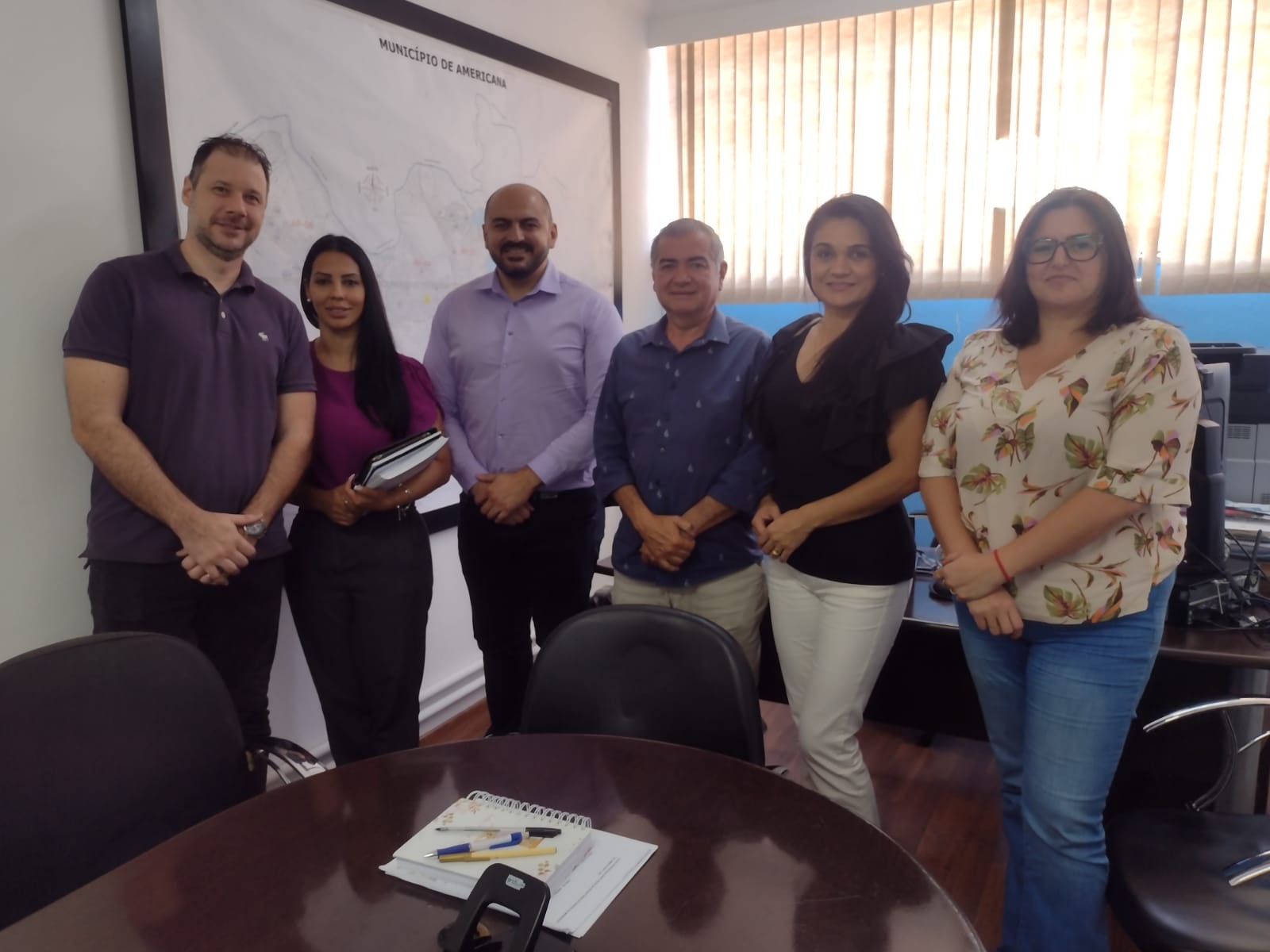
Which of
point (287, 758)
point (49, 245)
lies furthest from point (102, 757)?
point (49, 245)

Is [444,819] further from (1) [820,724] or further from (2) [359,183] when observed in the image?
(2) [359,183]

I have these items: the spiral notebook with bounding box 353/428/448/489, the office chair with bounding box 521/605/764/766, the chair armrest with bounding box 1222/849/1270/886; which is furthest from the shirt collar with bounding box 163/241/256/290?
the chair armrest with bounding box 1222/849/1270/886

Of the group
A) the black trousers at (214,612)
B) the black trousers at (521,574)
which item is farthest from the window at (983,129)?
the black trousers at (214,612)

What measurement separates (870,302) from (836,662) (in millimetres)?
747

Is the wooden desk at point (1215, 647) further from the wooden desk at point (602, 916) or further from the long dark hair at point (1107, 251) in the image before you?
the wooden desk at point (602, 916)

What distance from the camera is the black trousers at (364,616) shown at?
2.05 metres

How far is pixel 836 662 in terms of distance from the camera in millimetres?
1738

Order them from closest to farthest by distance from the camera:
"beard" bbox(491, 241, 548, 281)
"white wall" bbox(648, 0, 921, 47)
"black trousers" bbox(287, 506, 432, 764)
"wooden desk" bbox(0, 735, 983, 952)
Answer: "wooden desk" bbox(0, 735, 983, 952), "black trousers" bbox(287, 506, 432, 764), "beard" bbox(491, 241, 548, 281), "white wall" bbox(648, 0, 921, 47)

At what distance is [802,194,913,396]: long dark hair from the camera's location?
67.8 inches

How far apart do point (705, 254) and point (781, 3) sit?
262cm

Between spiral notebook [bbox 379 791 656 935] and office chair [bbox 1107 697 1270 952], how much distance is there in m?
0.87

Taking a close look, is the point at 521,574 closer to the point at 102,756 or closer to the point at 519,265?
the point at 519,265

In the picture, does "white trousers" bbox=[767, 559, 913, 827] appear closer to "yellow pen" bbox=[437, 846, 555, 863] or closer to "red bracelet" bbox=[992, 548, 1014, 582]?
"red bracelet" bbox=[992, 548, 1014, 582]

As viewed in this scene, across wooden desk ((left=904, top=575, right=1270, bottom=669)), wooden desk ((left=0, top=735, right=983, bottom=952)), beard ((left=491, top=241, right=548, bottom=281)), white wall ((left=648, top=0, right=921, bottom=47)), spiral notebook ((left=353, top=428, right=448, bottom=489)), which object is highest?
white wall ((left=648, top=0, right=921, bottom=47))
